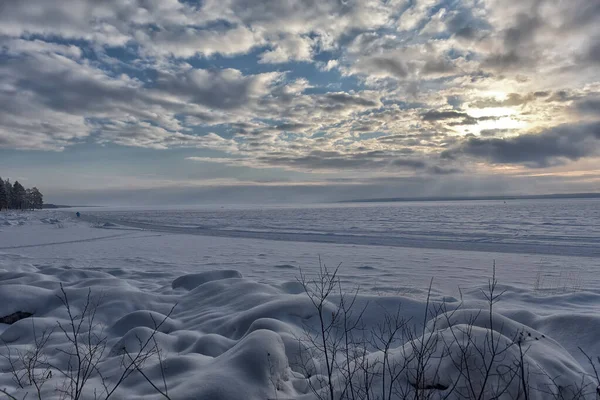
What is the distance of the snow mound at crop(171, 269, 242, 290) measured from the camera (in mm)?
9961

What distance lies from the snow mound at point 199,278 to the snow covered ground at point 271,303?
29mm

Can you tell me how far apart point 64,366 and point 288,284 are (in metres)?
5.43

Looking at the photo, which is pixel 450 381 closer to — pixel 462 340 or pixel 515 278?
pixel 462 340

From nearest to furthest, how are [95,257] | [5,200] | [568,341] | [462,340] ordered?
[462,340] → [568,341] → [95,257] → [5,200]

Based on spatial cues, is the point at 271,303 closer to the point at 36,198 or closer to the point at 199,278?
the point at 199,278

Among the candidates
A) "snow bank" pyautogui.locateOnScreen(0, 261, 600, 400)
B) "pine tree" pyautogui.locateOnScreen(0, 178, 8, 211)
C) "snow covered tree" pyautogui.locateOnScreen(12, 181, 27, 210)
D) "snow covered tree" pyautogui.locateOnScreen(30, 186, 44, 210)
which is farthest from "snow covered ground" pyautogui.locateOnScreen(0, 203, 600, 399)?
"snow covered tree" pyautogui.locateOnScreen(30, 186, 44, 210)

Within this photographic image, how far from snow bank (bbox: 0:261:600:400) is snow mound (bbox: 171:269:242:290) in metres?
0.03

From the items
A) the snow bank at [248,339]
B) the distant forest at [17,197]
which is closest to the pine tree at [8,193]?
the distant forest at [17,197]

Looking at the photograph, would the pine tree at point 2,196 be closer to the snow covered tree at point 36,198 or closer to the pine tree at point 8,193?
the pine tree at point 8,193

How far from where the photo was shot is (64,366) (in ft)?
16.6

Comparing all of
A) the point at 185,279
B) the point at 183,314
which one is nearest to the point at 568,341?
the point at 183,314

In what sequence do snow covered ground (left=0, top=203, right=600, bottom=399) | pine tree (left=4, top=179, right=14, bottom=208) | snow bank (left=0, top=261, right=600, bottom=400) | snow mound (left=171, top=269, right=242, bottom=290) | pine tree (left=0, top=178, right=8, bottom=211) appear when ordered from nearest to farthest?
snow bank (left=0, top=261, right=600, bottom=400)
snow covered ground (left=0, top=203, right=600, bottom=399)
snow mound (left=171, top=269, right=242, bottom=290)
pine tree (left=0, top=178, right=8, bottom=211)
pine tree (left=4, top=179, right=14, bottom=208)

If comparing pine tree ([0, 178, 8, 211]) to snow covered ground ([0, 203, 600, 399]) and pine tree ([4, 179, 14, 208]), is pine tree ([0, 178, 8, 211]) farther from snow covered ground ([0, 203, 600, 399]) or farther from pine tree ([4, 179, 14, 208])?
snow covered ground ([0, 203, 600, 399])

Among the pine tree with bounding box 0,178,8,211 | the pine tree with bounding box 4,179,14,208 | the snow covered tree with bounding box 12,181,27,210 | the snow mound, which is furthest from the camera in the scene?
the snow covered tree with bounding box 12,181,27,210
